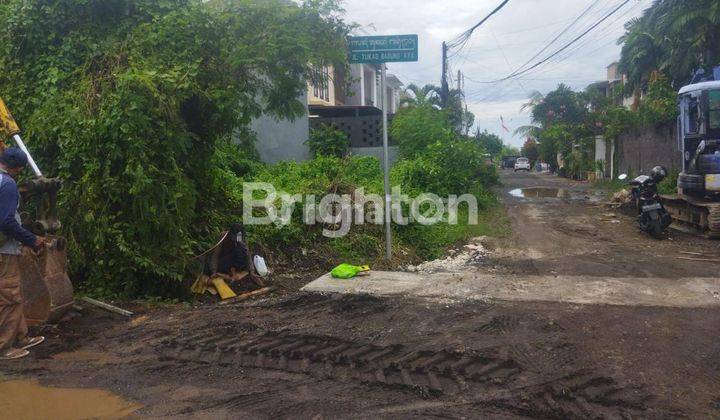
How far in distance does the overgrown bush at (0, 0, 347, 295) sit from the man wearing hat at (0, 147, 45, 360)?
4.48 feet

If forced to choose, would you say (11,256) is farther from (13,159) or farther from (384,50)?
(384,50)

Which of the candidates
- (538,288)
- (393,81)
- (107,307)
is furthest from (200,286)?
(393,81)

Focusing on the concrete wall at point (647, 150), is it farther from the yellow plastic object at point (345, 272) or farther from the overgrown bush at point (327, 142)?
the yellow plastic object at point (345, 272)

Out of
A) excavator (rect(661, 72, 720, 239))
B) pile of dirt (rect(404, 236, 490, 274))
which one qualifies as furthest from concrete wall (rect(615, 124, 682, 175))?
pile of dirt (rect(404, 236, 490, 274))

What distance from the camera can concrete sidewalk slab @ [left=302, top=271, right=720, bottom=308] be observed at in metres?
6.39

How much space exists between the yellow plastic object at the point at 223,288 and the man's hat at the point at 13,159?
8.96 feet

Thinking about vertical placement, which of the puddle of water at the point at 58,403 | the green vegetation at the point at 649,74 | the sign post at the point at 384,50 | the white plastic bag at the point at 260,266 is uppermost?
the green vegetation at the point at 649,74

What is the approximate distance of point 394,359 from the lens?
4684mm

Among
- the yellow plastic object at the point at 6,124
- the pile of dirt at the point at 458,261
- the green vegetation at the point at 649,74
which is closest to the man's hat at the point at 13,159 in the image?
the yellow plastic object at the point at 6,124

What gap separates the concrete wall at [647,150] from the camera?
20391 mm

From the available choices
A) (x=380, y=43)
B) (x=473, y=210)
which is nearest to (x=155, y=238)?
(x=380, y=43)

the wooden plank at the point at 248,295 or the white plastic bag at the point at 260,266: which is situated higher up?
the white plastic bag at the point at 260,266

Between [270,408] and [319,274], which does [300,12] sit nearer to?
[319,274]

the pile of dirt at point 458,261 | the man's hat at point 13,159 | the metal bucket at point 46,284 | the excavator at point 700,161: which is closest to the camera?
the man's hat at point 13,159
